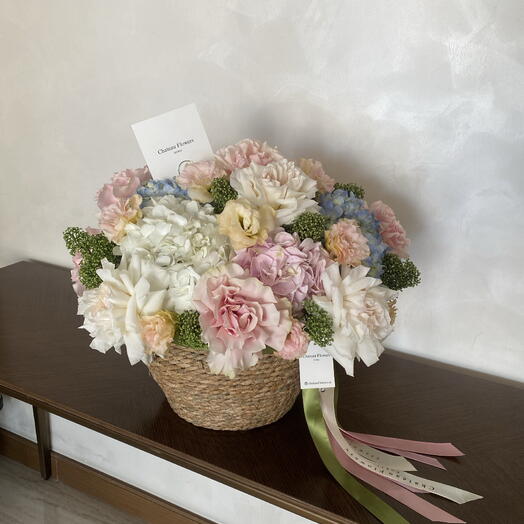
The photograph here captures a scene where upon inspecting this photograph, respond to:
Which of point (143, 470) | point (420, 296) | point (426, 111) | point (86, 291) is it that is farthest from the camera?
point (143, 470)

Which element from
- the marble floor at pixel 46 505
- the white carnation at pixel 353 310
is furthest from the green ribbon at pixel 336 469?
the marble floor at pixel 46 505

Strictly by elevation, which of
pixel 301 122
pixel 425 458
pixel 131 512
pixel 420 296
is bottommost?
pixel 131 512

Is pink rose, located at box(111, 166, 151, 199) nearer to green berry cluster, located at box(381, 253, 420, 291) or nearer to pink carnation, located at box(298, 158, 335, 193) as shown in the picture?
pink carnation, located at box(298, 158, 335, 193)

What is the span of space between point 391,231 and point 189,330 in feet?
1.28

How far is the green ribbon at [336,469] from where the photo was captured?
0.83m

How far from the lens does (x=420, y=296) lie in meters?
1.21

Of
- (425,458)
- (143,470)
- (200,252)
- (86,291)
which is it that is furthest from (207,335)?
(143,470)

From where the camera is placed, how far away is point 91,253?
90 cm

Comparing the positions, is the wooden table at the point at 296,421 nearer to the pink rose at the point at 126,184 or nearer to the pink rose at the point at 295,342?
the pink rose at the point at 295,342

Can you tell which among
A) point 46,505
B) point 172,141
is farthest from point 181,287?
point 46,505

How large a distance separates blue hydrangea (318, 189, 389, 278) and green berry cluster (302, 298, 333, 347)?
0.46 ft

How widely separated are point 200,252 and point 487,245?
0.58 metres

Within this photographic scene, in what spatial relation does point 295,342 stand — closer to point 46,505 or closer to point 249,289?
point 249,289

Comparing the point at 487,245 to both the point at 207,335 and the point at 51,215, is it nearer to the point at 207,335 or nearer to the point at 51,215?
the point at 207,335
